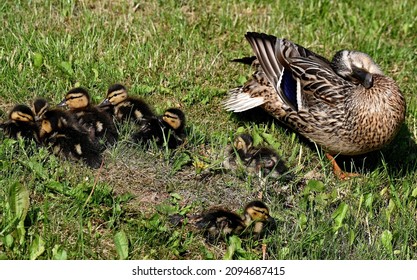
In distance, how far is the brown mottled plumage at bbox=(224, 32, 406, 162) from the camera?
18.2 ft

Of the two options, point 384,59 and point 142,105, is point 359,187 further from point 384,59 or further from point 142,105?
point 384,59

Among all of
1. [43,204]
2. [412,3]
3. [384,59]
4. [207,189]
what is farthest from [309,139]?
[412,3]

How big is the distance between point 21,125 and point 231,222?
4.56ft

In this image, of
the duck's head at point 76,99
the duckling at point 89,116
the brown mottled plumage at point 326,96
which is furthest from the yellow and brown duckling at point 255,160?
the duck's head at point 76,99

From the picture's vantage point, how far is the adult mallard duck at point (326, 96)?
5555mm

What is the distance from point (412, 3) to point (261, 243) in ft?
12.3

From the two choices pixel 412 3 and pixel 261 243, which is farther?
pixel 412 3

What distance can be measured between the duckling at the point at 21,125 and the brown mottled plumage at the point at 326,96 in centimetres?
149

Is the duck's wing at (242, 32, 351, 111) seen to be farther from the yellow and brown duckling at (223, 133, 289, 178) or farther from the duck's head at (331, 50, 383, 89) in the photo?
the yellow and brown duckling at (223, 133, 289, 178)

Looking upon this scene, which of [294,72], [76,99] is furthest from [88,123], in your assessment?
[294,72]

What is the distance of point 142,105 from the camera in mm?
5434

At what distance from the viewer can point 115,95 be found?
17.9ft

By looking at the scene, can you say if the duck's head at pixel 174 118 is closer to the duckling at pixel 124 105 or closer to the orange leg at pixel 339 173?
the duckling at pixel 124 105

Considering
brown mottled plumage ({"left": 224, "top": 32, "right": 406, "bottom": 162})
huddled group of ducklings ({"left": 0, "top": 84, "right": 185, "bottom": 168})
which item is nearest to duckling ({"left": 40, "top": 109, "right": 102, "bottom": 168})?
huddled group of ducklings ({"left": 0, "top": 84, "right": 185, "bottom": 168})
